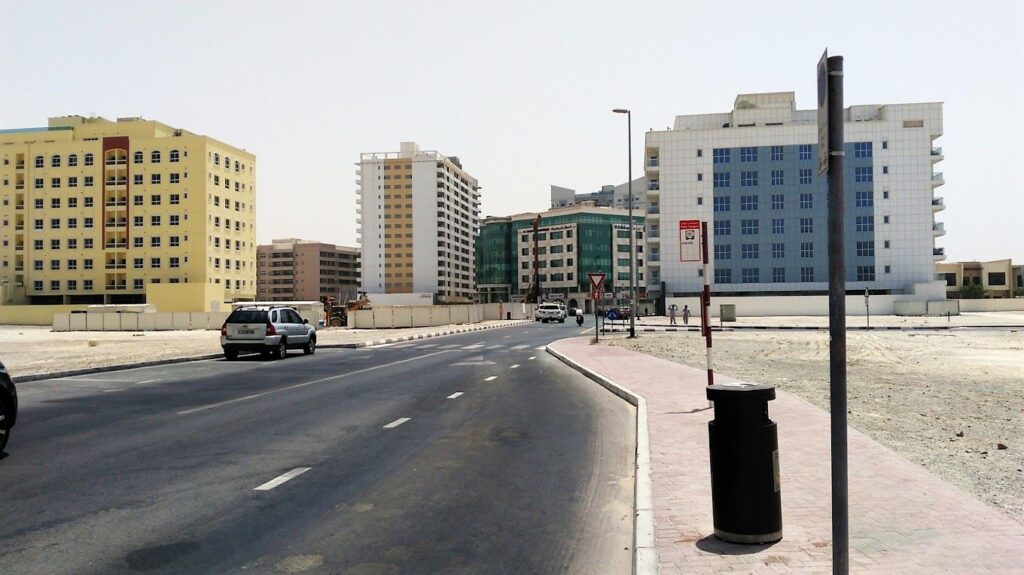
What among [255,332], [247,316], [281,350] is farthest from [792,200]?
[255,332]

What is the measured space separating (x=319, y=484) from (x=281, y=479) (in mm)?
463

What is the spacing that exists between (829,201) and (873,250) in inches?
3744

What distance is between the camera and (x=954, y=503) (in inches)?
218

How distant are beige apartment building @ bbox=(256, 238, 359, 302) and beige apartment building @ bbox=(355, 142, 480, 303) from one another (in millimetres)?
30836

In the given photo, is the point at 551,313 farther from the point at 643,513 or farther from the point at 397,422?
the point at 643,513

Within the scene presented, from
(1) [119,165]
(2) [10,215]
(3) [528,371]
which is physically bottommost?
(3) [528,371]

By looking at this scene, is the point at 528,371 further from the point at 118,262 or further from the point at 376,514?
the point at 118,262

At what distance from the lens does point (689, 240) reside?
10703 millimetres

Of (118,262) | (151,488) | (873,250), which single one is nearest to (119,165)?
(118,262)

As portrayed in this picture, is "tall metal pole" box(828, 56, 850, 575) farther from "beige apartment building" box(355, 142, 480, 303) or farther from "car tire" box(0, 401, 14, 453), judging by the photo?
"beige apartment building" box(355, 142, 480, 303)

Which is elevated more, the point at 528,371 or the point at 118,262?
the point at 118,262

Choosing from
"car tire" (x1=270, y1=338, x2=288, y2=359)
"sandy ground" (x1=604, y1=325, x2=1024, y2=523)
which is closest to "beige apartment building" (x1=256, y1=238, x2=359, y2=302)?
"car tire" (x1=270, y1=338, x2=288, y2=359)

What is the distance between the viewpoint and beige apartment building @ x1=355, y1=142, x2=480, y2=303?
155875 mm

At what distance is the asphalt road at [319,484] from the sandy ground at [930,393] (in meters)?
3.13
